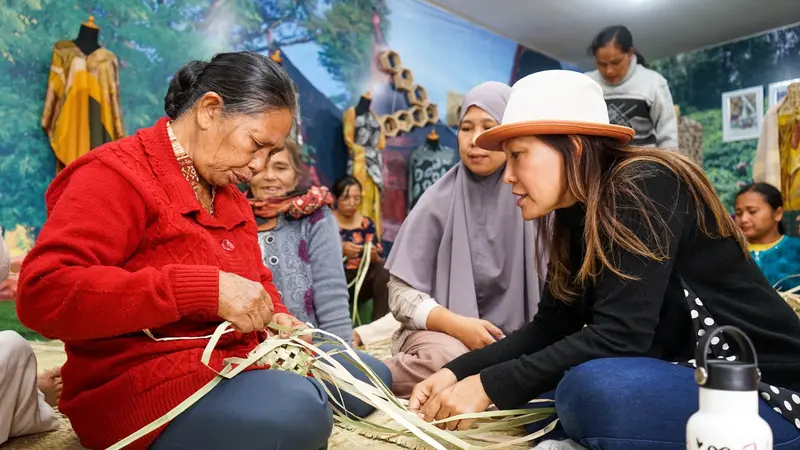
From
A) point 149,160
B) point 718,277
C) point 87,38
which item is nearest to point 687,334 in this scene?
point 718,277

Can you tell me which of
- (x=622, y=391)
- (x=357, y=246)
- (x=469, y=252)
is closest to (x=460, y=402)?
(x=622, y=391)

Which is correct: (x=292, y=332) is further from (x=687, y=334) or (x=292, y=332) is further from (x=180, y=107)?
(x=687, y=334)

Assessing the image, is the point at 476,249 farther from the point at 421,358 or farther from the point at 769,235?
the point at 769,235

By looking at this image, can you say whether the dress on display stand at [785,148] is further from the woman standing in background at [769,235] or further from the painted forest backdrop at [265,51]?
the painted forest backdrop at [265,51]

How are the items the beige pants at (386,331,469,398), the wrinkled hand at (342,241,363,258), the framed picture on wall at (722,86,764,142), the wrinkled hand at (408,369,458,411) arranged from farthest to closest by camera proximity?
the framed picture on wall at (722,86,764,142) → the wrinkled hand at (342,241,363,258) → the beige pants at (386,331,469,398) → the wrinkled hand at (408,369,458,411)

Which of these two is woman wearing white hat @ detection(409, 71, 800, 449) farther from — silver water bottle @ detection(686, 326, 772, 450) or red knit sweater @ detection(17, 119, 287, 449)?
red knit sweater @ detection(17, 119, 287, 449)

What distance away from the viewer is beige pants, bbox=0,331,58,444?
1.53m

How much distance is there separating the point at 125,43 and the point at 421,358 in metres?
3.15

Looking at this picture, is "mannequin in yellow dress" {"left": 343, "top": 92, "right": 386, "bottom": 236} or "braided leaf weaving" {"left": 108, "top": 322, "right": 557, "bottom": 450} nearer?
"braided leaf weaving" {"left": 108, "top": 322, "right": 557, "bottom": 450}

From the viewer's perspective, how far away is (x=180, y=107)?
1.48m

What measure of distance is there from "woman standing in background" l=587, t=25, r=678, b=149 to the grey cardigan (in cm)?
214

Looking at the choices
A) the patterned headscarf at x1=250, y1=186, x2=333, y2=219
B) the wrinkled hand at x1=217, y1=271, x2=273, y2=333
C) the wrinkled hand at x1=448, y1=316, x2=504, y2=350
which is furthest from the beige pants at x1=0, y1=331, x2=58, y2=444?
the wrinkled hand at x1=448, y1=316, x2=504, y2=350

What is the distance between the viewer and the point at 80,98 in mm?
3861

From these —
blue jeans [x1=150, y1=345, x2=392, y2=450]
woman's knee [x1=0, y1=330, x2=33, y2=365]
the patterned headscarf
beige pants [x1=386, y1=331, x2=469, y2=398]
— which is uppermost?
the patterned headscarf
